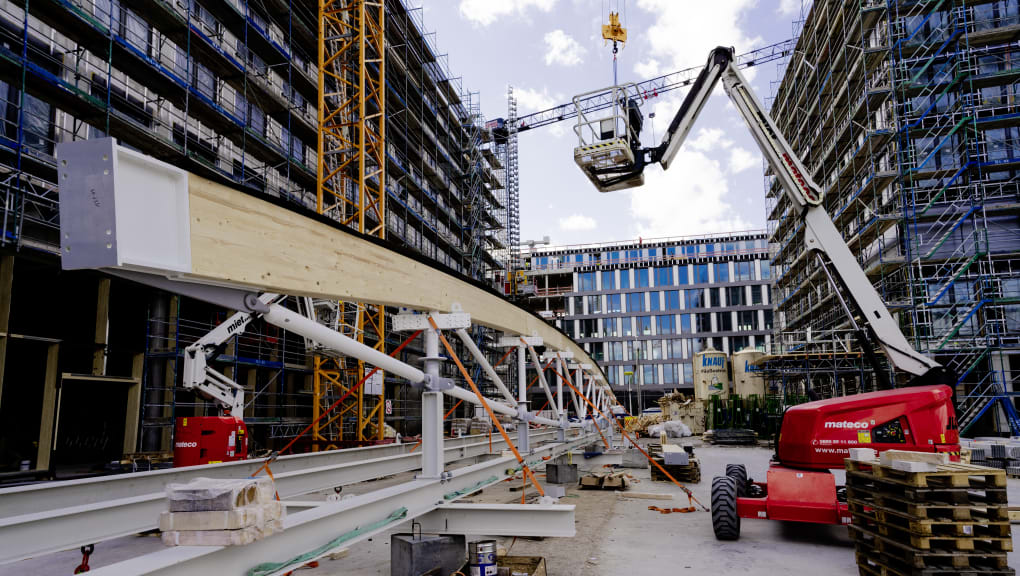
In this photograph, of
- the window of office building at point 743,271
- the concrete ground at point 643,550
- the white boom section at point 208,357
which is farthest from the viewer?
the window of office building at point 743,271

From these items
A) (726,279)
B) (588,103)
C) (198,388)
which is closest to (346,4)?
(198,388)

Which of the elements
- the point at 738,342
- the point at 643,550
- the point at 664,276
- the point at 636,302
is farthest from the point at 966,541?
the point at 664,276

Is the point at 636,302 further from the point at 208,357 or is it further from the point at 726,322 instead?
the point at 208,357

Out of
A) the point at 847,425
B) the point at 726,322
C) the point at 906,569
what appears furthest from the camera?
the point at 726,322

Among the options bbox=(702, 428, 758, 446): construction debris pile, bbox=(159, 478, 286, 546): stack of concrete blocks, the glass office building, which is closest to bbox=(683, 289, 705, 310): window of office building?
the glass office building

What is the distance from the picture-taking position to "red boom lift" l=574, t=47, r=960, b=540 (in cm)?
854

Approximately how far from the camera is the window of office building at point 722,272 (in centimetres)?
7744

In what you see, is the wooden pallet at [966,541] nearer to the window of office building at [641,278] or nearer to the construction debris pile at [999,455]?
the construction debris pile at [999,455]

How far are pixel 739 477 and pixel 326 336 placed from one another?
8.05m

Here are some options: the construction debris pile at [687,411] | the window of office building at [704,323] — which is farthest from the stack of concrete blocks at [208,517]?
the window of office building at [704,323]

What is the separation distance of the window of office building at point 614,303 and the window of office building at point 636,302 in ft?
3.27

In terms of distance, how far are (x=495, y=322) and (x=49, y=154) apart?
41.4 ft

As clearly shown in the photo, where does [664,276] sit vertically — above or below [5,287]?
above

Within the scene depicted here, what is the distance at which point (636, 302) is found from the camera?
80.1 metres
